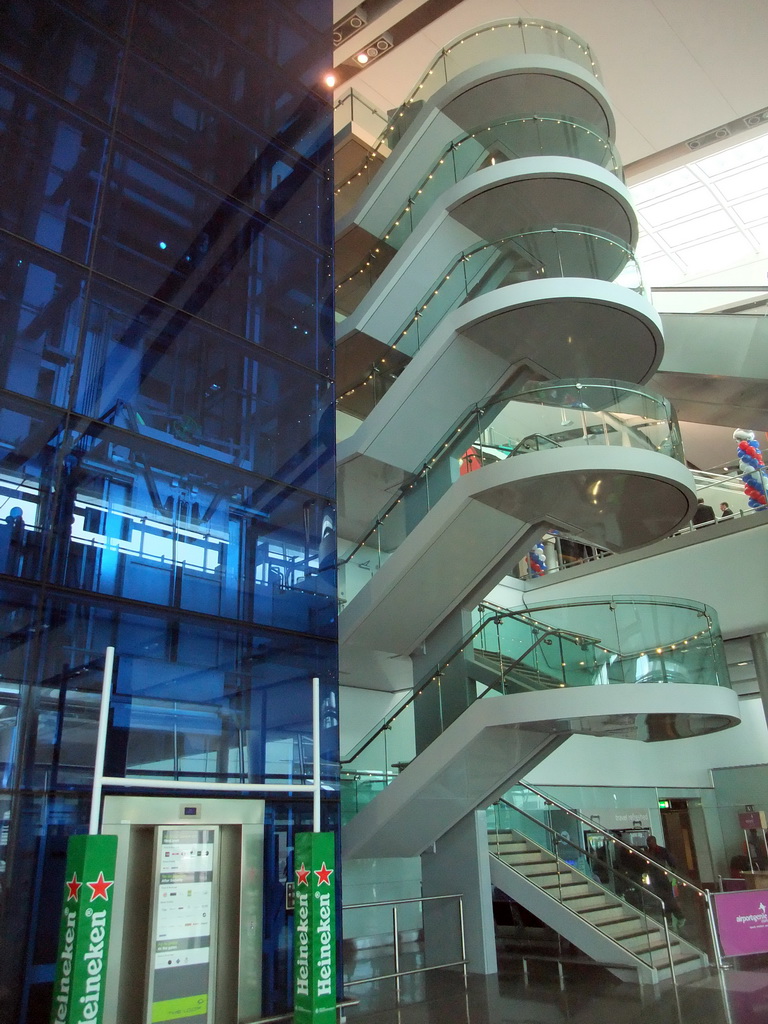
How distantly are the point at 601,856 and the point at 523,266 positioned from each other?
717cm

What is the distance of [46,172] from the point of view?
655 cm

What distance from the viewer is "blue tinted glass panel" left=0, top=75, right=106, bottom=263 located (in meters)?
6.32

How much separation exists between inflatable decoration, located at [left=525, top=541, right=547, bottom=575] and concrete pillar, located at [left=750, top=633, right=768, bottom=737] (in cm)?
504

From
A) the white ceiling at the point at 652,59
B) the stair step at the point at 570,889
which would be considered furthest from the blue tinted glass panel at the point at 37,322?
the white ceiling at the point at 652,59

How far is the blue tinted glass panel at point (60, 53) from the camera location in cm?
679

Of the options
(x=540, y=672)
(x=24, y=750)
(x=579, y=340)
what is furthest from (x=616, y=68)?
(x=24, y=750)

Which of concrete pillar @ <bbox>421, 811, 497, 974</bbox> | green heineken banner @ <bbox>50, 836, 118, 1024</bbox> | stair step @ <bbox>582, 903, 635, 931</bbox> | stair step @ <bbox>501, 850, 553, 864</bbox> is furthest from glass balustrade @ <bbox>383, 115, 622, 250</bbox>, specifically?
green heineken banner @ <bbox>50, 836, 118, 1024</bbox>

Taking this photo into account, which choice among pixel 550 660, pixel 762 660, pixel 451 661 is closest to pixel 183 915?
pixel 550 660

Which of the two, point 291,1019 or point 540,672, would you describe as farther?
point 540,672

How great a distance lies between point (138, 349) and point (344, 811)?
571cm

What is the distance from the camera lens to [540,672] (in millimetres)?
8586

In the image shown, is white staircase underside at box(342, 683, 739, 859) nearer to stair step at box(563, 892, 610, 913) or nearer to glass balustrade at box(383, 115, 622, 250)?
stair step at box(563, 892, 610, 913)

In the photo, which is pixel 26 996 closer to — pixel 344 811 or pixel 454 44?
pixel 344 811

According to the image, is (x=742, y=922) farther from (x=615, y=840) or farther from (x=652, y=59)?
(x=652, y=59)
